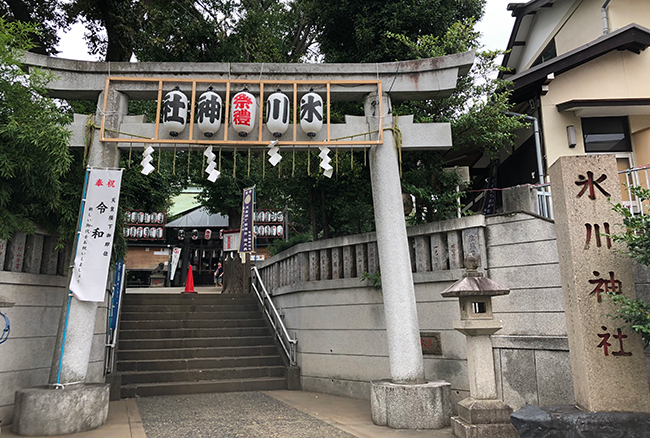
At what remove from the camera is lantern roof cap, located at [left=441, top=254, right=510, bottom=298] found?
19.6ft

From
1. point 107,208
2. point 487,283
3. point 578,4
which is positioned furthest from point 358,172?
point 578,4

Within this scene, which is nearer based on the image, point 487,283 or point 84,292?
point 487,283

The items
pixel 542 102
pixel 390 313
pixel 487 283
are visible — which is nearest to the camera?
pixel 487 283

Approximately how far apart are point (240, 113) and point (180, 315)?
7066 mm

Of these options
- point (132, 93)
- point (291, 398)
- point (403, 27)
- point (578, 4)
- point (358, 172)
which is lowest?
point (291, 398)

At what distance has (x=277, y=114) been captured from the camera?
739cm

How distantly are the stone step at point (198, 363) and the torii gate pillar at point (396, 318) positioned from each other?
13.6ft

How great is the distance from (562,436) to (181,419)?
5.52 metres

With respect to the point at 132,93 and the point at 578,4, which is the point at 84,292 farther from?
the point at 578,4

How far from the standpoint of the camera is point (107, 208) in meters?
7.02

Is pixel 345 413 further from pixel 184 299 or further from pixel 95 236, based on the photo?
pixel 184 299

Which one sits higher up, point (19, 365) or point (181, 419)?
point (19, 365)

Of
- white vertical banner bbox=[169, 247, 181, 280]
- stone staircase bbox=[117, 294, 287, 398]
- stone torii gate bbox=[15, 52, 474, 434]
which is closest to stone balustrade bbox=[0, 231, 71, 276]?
stone torii gate bbox=[15, 52, 474, 434]

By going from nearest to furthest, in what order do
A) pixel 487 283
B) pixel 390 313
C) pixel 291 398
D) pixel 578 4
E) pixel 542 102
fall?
pixel 487 283
pixel 390 313
pixel 291 398
pixel 542 102
pixel 578 4
